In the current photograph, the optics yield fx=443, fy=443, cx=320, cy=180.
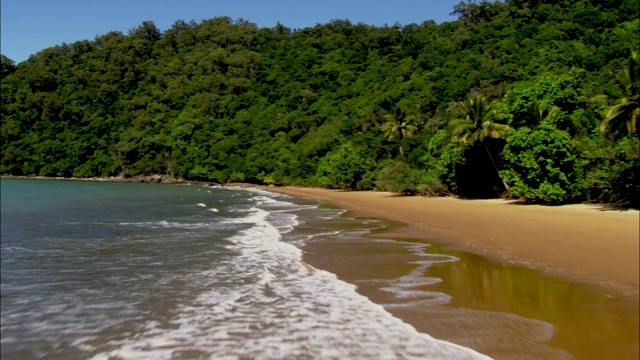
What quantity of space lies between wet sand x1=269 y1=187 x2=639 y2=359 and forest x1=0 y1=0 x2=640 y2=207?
30.9ft

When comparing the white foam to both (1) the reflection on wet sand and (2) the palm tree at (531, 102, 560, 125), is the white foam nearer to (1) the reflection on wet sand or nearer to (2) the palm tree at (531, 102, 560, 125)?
(1) the reflection on wet sand

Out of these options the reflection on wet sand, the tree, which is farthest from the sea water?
the tree

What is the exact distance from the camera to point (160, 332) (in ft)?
21.9

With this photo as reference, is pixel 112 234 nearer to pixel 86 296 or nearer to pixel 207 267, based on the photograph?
pixel 207 267

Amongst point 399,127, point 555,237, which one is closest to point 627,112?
point 555,237

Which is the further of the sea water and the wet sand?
the sea water

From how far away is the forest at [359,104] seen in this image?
2573 centimetres

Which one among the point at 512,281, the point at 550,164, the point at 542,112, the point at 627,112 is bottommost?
the point at 512,281

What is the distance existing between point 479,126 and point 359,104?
3958 centimetres

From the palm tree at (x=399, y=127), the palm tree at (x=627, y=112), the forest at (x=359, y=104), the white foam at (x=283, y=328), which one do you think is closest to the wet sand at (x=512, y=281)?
the white foam at (x=283, y=328)

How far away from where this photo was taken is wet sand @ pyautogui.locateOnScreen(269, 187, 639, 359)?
5.82 meters

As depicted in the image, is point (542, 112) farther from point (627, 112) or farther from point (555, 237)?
point (555, 237)

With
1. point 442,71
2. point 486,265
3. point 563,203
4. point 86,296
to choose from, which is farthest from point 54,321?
point 442,71

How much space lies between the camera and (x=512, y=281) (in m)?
8.77
